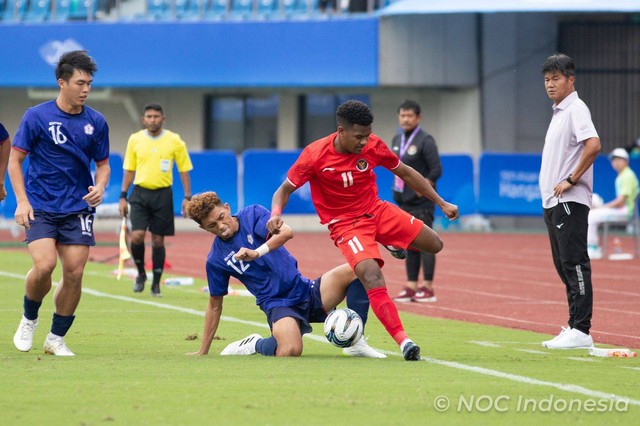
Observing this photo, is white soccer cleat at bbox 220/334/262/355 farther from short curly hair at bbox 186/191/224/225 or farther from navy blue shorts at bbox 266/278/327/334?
short curly hair at bbox 186/191/224/225

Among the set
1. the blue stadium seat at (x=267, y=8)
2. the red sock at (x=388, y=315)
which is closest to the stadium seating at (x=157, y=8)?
the blue stadium seat at (x=267, y=8)

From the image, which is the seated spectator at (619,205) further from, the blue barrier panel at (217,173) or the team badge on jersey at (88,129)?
the team badge on jersey at (88,129)

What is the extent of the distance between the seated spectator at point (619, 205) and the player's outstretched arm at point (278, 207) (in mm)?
13300

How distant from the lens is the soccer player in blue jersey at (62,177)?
9336 mm

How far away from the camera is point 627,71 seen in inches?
1266

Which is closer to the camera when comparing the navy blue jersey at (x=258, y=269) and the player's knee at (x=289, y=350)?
the player's knee at (x=289, y=350)

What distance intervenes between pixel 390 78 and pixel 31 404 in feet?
81.1

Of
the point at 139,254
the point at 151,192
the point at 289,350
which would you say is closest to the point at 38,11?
the point at 151,192

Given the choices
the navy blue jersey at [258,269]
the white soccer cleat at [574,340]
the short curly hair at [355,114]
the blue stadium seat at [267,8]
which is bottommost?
the white soccer cleat at [574,340]

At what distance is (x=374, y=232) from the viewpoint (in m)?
9.84

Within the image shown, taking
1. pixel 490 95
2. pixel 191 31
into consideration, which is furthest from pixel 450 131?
pixel 191 31

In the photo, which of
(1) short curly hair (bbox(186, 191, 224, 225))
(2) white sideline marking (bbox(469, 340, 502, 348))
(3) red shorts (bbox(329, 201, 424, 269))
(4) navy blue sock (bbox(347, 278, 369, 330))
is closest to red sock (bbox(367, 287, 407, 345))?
(3) red shorts (bbox(329, 201, 424, 269))

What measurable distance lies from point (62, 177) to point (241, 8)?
75.9 ft

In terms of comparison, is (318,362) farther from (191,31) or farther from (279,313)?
(191,31)
